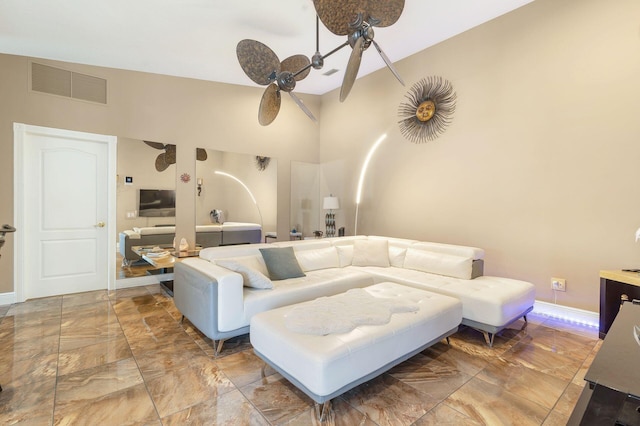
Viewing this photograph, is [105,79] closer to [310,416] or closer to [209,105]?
[209,105]

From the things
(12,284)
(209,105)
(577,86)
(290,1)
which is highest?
(290,1)

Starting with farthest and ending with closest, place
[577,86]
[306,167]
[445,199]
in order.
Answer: [306,167] < [445,199] < [577,86]

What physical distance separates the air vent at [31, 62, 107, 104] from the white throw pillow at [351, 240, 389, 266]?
4043mm

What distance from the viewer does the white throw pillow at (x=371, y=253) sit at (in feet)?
13.2

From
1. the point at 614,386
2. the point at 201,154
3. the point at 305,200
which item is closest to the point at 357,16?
the point at 614,386

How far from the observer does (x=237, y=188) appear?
16.9 ft

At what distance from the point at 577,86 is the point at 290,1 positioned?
3124mm

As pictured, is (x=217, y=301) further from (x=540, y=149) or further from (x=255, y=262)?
(x=540, y=149)

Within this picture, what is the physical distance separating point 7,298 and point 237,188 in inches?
124

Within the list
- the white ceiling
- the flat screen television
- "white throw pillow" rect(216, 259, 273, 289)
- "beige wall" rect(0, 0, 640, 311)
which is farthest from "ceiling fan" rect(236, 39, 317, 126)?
the flat screen television

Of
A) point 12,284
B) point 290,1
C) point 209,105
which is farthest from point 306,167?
point 12,284

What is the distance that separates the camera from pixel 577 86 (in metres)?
3.16

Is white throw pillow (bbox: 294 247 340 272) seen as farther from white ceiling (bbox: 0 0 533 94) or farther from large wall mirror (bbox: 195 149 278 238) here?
white ceiling (bbox: 0 0 533 94)

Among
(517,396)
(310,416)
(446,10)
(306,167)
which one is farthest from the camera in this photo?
(306,167)
